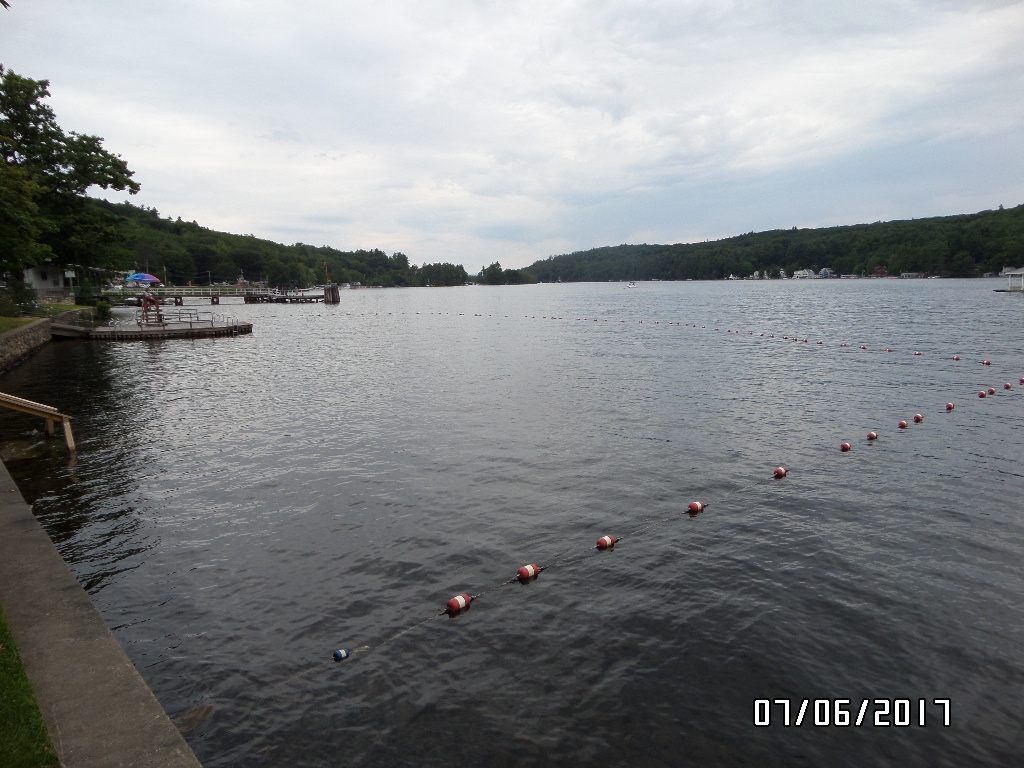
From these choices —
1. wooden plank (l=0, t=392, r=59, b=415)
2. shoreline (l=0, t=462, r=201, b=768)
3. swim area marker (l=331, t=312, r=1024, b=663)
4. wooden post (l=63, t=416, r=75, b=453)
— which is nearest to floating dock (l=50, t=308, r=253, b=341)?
wooden post (l=63, t=416, r=75, b=453)

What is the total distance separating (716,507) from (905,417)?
12459mm

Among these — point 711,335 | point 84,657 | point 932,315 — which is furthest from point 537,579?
point 932,315

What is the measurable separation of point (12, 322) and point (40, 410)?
29.2 m

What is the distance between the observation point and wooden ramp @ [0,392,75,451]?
16594mm

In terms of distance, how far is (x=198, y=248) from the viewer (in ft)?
640

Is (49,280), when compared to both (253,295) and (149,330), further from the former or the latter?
(253,295)

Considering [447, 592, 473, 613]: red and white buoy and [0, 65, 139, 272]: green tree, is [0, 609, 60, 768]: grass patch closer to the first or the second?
[447, 592, 473, 613]: red and white buoy

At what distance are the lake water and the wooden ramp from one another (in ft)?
1.95

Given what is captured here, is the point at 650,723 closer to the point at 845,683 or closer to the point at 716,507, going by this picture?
the point at 845,683

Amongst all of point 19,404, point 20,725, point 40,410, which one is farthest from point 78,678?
point 40,410

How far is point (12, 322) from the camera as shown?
39.3 metres

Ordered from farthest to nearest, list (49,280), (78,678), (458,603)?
(49,280), (458,603), (78,678)

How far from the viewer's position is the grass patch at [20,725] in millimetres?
5203

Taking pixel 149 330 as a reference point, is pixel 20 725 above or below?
below
